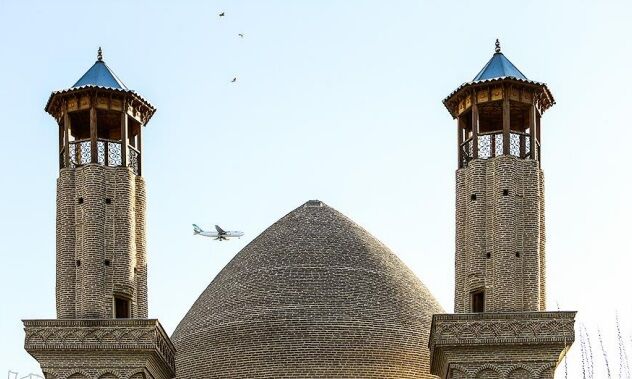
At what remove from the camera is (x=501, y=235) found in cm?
3997

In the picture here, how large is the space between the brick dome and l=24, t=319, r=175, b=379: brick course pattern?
4818 mm

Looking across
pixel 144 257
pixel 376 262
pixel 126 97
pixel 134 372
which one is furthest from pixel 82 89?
pixel 376 262

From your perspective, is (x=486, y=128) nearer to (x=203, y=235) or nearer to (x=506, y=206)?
(x=506, y=206)

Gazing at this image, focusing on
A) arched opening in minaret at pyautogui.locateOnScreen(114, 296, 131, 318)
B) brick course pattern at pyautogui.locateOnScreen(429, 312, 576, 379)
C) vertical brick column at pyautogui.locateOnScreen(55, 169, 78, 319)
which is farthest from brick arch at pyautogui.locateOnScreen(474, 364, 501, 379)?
vertical brick column at pyautogui.locateOnScreen(55, 169, 78, 319)

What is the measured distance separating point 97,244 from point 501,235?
8290 millimetres

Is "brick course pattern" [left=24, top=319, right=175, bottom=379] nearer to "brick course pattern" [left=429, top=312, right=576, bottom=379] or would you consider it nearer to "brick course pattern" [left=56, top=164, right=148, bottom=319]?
"brick course pattern" [left=56, top=164, right=148, bottom=319]

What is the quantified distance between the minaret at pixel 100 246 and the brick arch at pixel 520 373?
7143 millimetres

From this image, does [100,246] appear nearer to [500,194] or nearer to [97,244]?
[97,244]

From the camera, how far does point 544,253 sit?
40.6 metres

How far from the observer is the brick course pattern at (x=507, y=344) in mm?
38656

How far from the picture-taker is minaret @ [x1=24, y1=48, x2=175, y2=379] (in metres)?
39.2

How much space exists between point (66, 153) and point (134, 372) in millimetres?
5170

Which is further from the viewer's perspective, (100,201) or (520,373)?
(100,201)

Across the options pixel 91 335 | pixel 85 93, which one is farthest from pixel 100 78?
pixel 91 335
